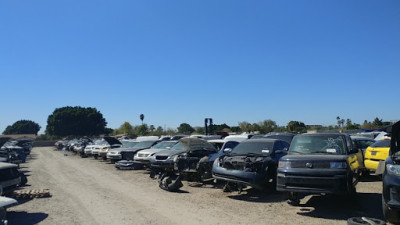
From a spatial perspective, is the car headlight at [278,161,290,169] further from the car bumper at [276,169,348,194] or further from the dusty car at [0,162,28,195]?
the dusty car at [0,162,28,195]

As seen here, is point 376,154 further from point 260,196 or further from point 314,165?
Answer: point 314,165

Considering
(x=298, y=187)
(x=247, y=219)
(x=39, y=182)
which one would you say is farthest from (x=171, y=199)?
(x=39, y=182)

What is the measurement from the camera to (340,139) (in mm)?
8203

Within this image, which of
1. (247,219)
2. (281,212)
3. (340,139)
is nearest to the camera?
(247,219)

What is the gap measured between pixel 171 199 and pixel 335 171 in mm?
4563

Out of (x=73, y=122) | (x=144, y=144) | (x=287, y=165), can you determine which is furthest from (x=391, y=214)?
(x=73, y=122)

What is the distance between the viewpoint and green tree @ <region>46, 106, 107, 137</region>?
285ft

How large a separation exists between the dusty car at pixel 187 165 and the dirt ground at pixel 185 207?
41cm

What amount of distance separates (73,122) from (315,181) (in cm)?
8980

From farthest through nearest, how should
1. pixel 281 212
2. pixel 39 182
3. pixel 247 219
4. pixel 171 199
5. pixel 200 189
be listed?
pixel 39 182, pixel 200 189, pixel 171 199, pixel 281 212, pixel 247 219

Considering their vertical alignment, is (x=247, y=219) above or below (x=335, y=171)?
below

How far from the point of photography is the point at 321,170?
22.7 feet

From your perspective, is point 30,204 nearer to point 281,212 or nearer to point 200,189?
point 200,189

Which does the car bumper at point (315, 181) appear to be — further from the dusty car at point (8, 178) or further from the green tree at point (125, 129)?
the green tree at point (125, 129)
